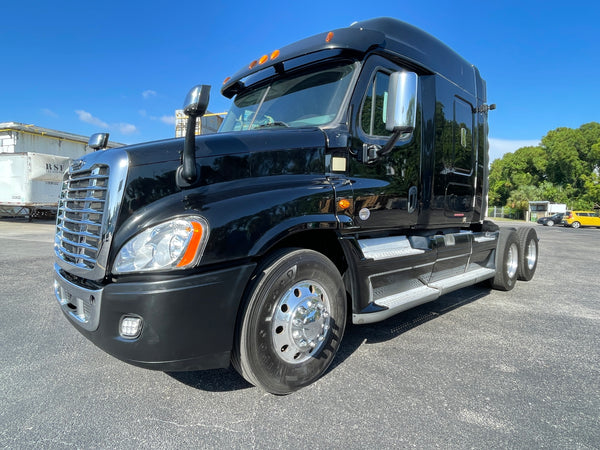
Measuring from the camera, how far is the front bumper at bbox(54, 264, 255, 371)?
6.44 feet

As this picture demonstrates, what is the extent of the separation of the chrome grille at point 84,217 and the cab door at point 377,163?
1819 millimetres

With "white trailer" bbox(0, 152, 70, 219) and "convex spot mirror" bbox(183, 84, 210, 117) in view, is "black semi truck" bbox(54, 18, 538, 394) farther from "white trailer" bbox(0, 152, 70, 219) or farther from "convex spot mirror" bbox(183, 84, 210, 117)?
"white trailer" bbox(0, 152, 70, 219)

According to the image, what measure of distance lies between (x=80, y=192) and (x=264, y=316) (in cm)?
149

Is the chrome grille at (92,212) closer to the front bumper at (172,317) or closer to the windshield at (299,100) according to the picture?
the front bumper at (172,317)

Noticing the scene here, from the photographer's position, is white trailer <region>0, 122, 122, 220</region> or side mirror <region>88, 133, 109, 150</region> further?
white trailer <region>0, 122, 122, 220</region>

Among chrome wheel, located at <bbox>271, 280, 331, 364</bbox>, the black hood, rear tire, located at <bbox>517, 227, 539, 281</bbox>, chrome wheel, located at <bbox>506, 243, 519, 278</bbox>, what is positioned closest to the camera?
the black hood

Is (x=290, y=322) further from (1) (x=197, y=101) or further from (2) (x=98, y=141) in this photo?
(2) (x=98, y=141)

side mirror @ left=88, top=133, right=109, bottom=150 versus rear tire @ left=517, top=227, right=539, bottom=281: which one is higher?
side mirror @ left=88, top=133, right=109, bottom=150

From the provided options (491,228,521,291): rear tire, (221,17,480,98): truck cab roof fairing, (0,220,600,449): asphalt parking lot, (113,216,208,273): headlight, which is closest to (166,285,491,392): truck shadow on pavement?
(0,220,600,449): asphalt parking lot

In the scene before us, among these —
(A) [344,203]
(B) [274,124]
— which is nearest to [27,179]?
(B) [274,124]

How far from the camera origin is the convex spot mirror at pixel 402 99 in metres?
2.77

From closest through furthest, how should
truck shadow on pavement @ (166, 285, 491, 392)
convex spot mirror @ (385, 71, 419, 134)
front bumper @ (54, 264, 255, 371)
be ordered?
front bumper @ (54, 264, 255, 371)
truck shadow on pavement @ (166, 285, 491, 392)
convex spot mirror @ (385, 71, 419, 134)

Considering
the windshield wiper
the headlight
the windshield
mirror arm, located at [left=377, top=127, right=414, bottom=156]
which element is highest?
the windshield

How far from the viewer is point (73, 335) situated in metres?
3.47
